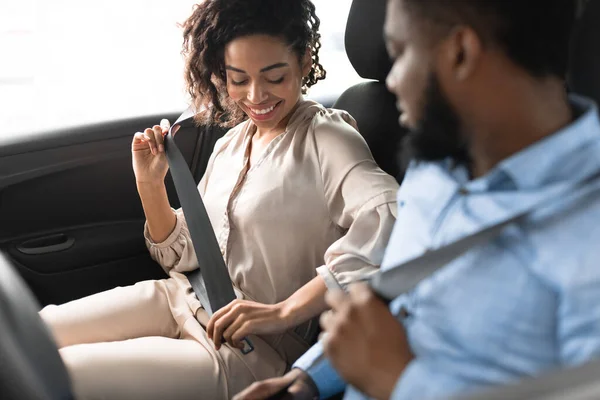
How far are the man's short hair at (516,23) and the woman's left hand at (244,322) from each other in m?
0.67

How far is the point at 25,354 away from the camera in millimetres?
1062

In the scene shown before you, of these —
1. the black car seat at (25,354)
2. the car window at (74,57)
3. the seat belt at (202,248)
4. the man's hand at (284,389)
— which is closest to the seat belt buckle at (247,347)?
the seat belt at (202,248)

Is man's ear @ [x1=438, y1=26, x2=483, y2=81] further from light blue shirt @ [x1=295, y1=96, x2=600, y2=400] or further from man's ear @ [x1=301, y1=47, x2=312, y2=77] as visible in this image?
man's ear @ [x1=301, y1=47, x2=312, y2=77]

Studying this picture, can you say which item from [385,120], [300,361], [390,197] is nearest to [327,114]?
[385,120]

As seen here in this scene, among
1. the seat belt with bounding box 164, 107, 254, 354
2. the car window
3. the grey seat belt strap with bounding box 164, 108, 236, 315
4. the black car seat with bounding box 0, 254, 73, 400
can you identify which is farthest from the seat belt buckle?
the car window

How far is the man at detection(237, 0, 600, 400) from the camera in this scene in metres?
0.84

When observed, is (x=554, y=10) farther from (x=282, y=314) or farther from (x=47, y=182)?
(x=47, y=182)

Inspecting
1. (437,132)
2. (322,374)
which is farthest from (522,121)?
(322,374)

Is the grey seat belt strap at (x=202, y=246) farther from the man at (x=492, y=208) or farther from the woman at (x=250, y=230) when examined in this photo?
the man at (x=492, y=208)

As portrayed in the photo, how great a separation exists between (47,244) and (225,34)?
791 millimetres

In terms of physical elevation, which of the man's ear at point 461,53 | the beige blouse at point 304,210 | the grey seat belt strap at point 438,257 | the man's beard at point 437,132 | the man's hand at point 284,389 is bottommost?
the man's hand at point 284,389

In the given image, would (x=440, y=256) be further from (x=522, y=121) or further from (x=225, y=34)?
(x=225, y=34)

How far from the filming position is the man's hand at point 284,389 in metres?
1.13

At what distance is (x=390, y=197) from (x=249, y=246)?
35 centimetres
